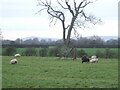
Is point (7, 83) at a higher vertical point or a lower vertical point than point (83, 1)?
lower

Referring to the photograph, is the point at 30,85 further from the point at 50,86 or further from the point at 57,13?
the point at 57,13

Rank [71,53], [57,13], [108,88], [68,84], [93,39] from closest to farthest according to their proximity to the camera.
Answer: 1. [108,88]
2. [68,84]
3. [71,53]
4. [57,13]
5. [93,39]

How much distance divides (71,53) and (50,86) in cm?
2601

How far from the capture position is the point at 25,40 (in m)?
60.5

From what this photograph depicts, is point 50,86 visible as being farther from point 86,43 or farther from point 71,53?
point 86,43

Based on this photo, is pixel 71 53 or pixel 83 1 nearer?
pixel 71 53

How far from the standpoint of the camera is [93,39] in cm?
5316

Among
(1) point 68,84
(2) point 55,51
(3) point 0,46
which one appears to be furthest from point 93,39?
(1) point 68,84

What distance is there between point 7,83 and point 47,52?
29.8 metres

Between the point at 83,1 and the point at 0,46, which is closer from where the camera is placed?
the point at 83,1

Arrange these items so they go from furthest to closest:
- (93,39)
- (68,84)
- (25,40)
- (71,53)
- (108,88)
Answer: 1. (25,40)
2. (93,39)
3. (71,53)
4. (68,84)
5. (108,88)

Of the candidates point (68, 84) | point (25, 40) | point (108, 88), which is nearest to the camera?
point (108, 88)

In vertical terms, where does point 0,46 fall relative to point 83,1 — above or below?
below

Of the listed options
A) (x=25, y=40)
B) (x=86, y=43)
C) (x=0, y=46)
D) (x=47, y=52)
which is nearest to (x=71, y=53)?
(x=47, y=52)
